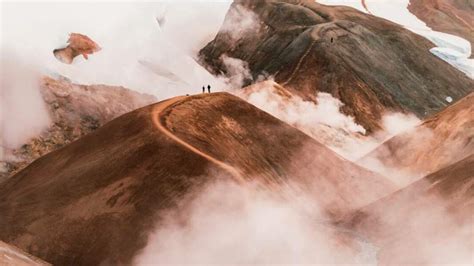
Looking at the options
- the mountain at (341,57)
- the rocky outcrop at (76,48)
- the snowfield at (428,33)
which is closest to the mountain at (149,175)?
the rocky outcrop at (76,48)

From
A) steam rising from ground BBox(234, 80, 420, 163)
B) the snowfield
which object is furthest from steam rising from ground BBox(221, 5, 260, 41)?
steam rising from ground BBox(234, 80, 420, 163)

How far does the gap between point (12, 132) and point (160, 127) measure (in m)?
33.6

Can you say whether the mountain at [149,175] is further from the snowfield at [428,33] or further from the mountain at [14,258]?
the snowfield at [428,33]

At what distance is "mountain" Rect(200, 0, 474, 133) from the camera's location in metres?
111

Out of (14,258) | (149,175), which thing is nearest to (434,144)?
(149,175)

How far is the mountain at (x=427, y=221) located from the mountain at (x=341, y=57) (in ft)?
152

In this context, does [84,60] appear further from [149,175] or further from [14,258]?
[14,258]

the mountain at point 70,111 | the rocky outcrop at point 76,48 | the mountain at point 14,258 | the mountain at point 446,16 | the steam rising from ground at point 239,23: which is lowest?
the mountain at point 446,16

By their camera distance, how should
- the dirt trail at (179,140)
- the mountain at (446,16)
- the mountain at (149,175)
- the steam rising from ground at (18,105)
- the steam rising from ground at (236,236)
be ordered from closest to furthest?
the steam rising from ground at (236,236), the mountain at (149,175), the dirt trail at (179,140), the steam rising from ground at (18,105), the mountain at (446,16)

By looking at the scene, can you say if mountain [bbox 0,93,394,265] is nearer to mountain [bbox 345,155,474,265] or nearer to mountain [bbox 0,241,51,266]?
mountain [bbox 345,155,474,265]

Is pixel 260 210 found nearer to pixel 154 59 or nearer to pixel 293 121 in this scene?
pixel 293 121

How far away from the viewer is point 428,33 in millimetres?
148750

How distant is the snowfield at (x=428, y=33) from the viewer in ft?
444

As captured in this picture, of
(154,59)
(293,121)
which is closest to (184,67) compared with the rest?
(154,59)
